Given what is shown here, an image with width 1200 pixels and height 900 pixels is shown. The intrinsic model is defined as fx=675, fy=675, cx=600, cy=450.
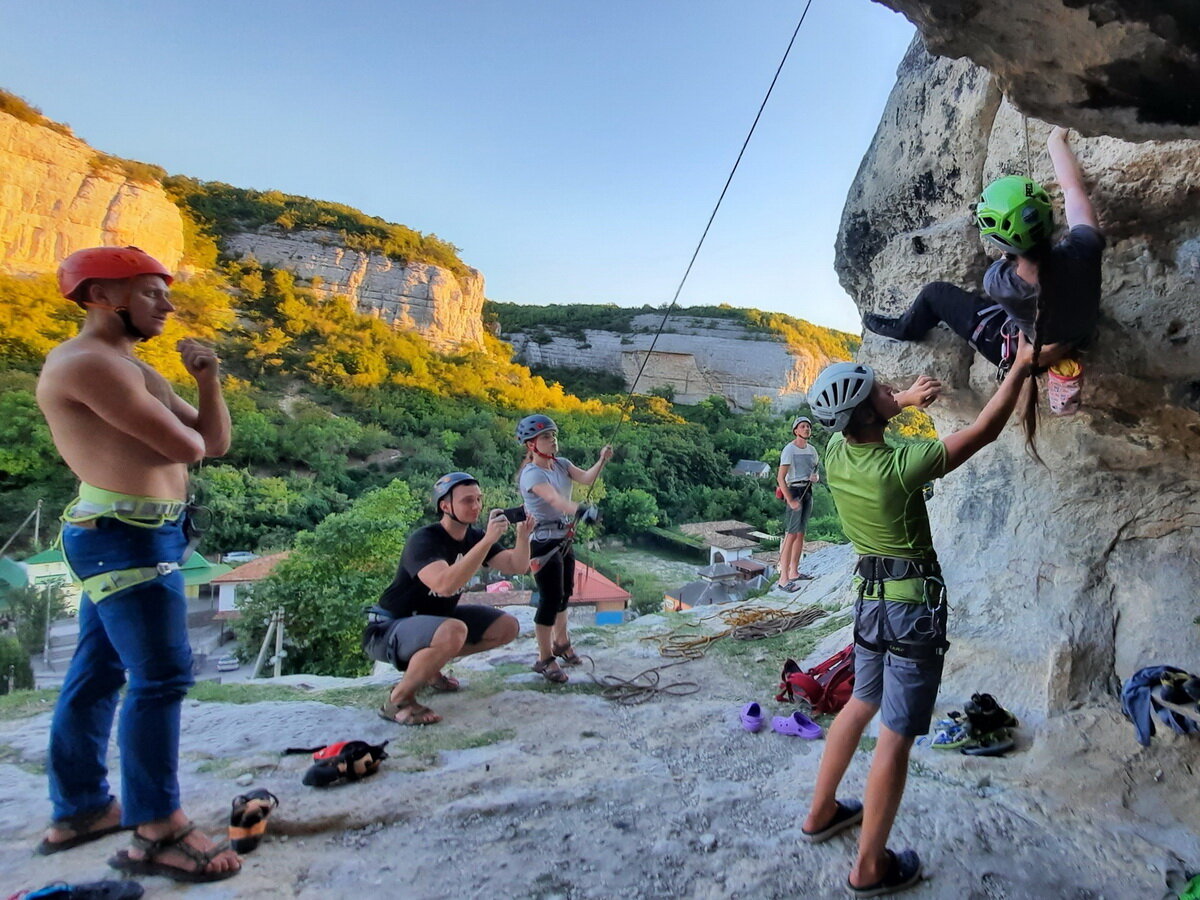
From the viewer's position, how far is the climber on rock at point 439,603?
3.38 meters

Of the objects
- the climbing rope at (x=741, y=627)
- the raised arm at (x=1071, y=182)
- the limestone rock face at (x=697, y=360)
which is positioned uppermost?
the limestone rock face at (x=697, y=360)

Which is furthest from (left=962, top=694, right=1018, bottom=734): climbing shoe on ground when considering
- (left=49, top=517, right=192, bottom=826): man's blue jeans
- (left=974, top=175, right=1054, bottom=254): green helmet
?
(left=49, top=517, right=192, bottom=826): man's blue jeans

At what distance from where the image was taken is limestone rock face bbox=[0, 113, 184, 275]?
30641 millimetres

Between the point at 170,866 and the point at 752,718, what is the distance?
2.54 metres

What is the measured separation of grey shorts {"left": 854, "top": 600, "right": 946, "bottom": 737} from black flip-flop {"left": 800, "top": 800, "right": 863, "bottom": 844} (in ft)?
1.60

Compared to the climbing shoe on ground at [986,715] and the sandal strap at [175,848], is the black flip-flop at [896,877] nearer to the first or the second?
the climbing shoe on ground at [986,715]

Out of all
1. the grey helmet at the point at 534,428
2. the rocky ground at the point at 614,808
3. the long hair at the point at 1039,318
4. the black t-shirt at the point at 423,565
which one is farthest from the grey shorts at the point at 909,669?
the grey helmet at the point at 534,428

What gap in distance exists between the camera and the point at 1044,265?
8.04ft

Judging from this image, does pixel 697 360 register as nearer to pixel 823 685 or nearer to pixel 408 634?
pixel 823 685

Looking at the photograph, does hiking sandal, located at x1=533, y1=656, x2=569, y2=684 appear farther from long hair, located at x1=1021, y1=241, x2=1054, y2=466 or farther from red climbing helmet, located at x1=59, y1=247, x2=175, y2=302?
red climbing helmet, located at x1=59, y1=247, x2=175, y2=302

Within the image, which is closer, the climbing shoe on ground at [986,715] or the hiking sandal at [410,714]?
the climbing shoe on ground at [986,715]

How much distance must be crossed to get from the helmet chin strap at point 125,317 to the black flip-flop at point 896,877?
2.73 meters

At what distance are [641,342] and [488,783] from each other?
49126 millimetres

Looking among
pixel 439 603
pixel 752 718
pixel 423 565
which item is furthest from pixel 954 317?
pixel 439 603
